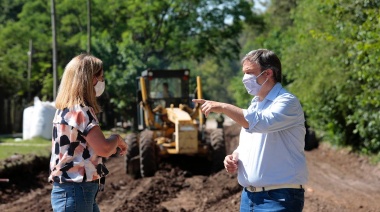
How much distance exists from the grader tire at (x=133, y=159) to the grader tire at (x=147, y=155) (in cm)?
48

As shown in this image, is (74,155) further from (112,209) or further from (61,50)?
(61,50)

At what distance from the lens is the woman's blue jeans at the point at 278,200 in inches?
191

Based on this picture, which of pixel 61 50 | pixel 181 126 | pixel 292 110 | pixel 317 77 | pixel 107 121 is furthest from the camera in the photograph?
pixel 61 50

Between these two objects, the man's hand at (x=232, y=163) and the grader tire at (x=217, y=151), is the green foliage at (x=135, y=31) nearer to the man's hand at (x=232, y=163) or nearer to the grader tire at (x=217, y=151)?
the grader tire at (x=217, y=151)

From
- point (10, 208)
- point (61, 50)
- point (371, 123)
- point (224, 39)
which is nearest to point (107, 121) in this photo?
point (61, 50)

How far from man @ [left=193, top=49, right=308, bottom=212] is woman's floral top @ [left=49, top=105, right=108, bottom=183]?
30.3 inches

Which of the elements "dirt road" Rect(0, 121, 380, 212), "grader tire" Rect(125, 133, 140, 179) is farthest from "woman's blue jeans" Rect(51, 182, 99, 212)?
"grader tire" Rect(125, 133, 140, 179)

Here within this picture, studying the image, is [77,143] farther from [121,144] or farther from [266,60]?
[266,60]

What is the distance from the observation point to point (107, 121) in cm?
4581

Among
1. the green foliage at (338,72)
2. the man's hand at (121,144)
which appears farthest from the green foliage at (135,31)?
the man's hand at (121,144)

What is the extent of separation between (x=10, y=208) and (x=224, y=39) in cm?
3740

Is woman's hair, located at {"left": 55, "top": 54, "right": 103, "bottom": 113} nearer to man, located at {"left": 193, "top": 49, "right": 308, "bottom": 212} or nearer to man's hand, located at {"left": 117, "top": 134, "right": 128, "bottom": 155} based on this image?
man's hand, located at {"left": 117, "top": 134, "right": 128, "bottom": 155}

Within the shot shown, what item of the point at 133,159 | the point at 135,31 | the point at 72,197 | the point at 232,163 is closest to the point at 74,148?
the point at 72,197

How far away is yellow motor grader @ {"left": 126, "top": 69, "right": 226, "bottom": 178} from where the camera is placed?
17.0 meters
